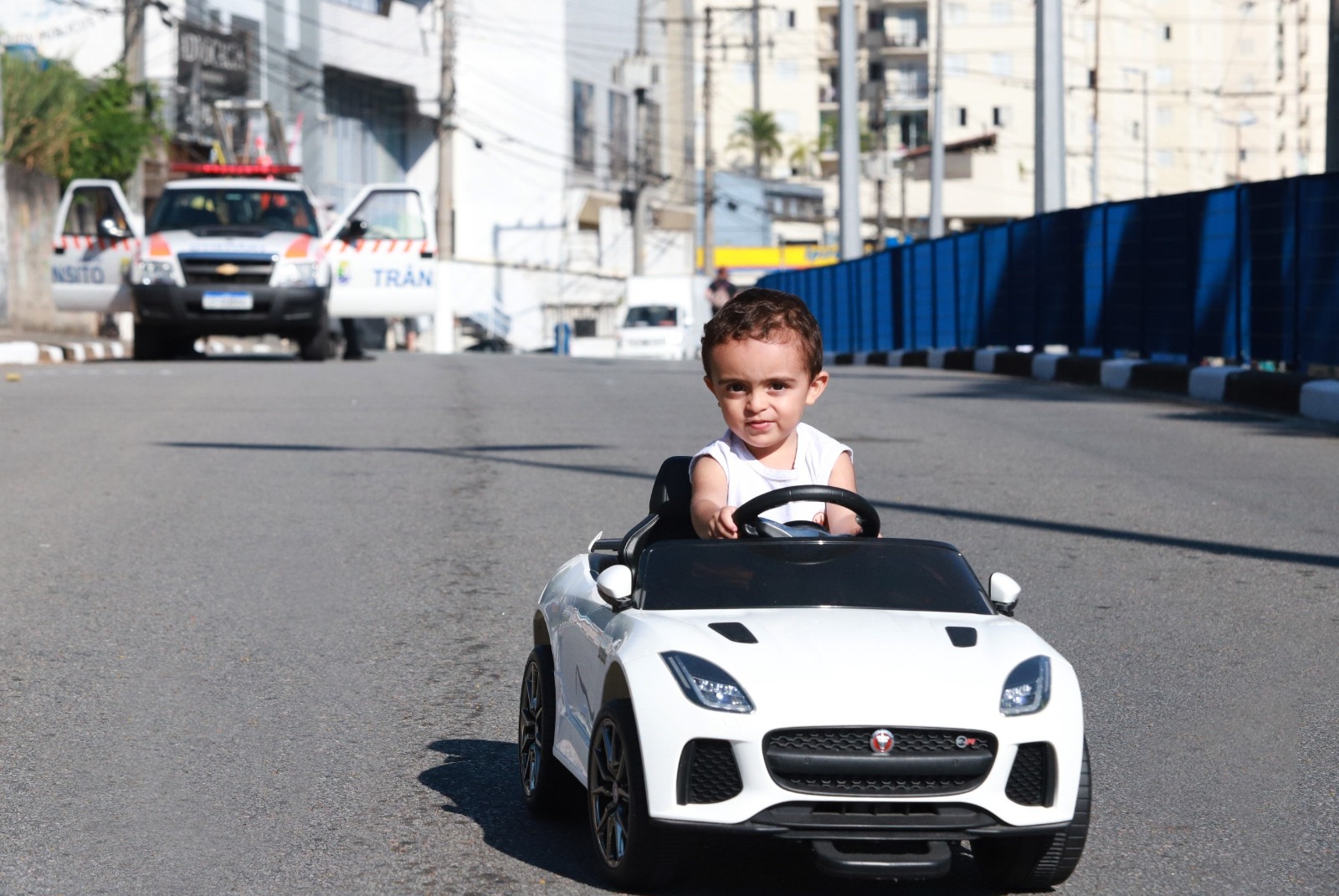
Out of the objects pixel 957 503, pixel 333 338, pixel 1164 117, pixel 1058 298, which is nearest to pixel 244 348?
pixel 333 338

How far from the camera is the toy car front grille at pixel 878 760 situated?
3.45 metres

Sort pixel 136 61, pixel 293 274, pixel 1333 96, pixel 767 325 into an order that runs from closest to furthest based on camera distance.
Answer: pixel 767 325 < pixel 1333 96 < pixel 293 274 < pixel 136 61

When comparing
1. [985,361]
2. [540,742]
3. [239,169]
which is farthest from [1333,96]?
[239,169]

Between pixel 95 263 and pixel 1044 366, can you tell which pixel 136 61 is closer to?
pixel 95 263

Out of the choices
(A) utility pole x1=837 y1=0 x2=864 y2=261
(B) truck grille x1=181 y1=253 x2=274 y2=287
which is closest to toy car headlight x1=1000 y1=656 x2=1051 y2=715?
(B) truck grille x1=181 y1=253 x2=274 y2=287

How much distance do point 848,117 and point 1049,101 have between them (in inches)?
387

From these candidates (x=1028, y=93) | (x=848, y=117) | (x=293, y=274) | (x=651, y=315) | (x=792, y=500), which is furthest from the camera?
(x=1028, y=93)

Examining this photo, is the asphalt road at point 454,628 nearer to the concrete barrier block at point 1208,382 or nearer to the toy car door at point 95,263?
the concrete barrier block at point 1208,382

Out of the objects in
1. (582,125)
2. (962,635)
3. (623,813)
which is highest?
(582,125)

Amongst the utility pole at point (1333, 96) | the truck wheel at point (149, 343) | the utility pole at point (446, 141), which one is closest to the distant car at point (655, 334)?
the utility pole at point (446, 141)

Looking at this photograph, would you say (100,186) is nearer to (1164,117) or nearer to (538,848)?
(538,848)

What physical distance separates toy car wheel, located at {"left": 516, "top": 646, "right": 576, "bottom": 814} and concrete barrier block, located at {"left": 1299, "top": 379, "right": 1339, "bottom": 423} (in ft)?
35.7

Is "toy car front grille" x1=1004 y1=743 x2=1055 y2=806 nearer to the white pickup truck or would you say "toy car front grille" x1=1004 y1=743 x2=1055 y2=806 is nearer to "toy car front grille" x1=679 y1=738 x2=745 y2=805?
"toy car front grille" x1=679 y1=738 x2=745 y2=805

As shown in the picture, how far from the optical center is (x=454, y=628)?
673 cm
